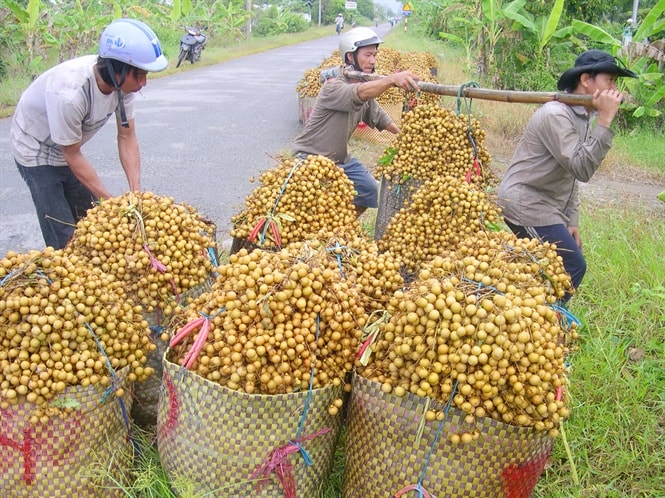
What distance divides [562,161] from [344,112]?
1799 millimetres

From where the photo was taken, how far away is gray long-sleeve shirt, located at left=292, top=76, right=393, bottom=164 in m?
4.45

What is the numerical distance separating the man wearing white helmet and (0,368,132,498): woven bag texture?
1336mm

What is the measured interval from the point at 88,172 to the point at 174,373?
1.95m

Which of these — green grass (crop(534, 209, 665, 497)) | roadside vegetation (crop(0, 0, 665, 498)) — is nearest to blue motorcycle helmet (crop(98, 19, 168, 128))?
roadside vegetation (crop(0, 0, 665, 498))

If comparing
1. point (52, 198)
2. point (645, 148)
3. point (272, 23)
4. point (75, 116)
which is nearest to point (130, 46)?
point (75, 116)

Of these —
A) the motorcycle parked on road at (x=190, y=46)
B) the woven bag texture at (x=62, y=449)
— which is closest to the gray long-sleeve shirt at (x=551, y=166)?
the woven bag texture at (x=62, y=449)

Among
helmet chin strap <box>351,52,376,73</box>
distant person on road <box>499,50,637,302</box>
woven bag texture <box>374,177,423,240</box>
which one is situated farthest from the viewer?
helmet chin strap <box>351,52,376,73</box>

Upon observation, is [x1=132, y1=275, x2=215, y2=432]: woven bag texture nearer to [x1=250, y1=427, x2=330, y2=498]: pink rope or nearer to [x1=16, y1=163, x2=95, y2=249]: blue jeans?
[x1=250, y1=427, x2=330, y2=498]: pink rope

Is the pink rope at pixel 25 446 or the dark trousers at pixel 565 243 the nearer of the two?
the pink rope at pixel 25 446

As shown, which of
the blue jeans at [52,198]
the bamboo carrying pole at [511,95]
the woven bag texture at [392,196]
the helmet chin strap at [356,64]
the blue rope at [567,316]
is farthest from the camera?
the helmet chin strap at [356,64]

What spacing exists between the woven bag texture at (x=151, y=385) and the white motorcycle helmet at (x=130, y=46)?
1415mm

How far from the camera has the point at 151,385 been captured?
8.61 feet

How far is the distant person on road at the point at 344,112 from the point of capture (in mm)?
4477

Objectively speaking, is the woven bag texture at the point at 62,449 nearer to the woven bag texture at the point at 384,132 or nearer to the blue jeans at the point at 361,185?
the blue jeans at the point at 361,185
